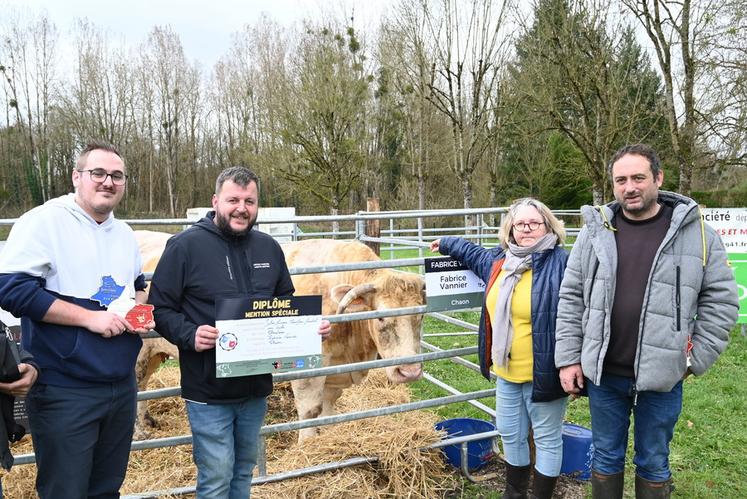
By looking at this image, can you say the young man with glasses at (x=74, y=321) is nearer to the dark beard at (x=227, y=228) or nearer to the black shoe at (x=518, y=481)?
the dark beard at (x=227, y=228)

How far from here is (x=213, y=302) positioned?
2.60m

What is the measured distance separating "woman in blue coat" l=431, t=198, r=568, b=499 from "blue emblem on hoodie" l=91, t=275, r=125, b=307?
198cm

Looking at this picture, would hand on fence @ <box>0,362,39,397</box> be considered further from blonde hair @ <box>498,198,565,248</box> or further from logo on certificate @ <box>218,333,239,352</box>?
blonde hair @ <box>498,198,565,248</box>

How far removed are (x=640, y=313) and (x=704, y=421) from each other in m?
3.41

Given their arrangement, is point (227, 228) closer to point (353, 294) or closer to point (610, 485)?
point (353, 294)

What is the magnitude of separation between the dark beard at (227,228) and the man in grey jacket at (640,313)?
171cm

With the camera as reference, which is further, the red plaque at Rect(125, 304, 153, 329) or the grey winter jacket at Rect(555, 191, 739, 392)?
the grey winter jacket at Rect(555, 191, 739, 392)

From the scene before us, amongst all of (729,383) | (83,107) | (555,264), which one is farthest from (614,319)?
(83,107)

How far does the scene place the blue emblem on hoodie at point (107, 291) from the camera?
92.7 inches

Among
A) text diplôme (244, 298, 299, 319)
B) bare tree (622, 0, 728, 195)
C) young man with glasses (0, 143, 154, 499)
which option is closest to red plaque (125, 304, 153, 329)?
young man with glasses (0, 143, 154, 499)

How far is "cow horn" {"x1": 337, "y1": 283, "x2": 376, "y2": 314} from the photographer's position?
13.1 feet

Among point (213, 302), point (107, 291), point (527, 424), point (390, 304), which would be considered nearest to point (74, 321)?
point (107, 291)

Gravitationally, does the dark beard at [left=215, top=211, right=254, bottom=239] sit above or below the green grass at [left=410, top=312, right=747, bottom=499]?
above

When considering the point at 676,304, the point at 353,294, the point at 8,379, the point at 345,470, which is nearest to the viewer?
the point at 8,379
